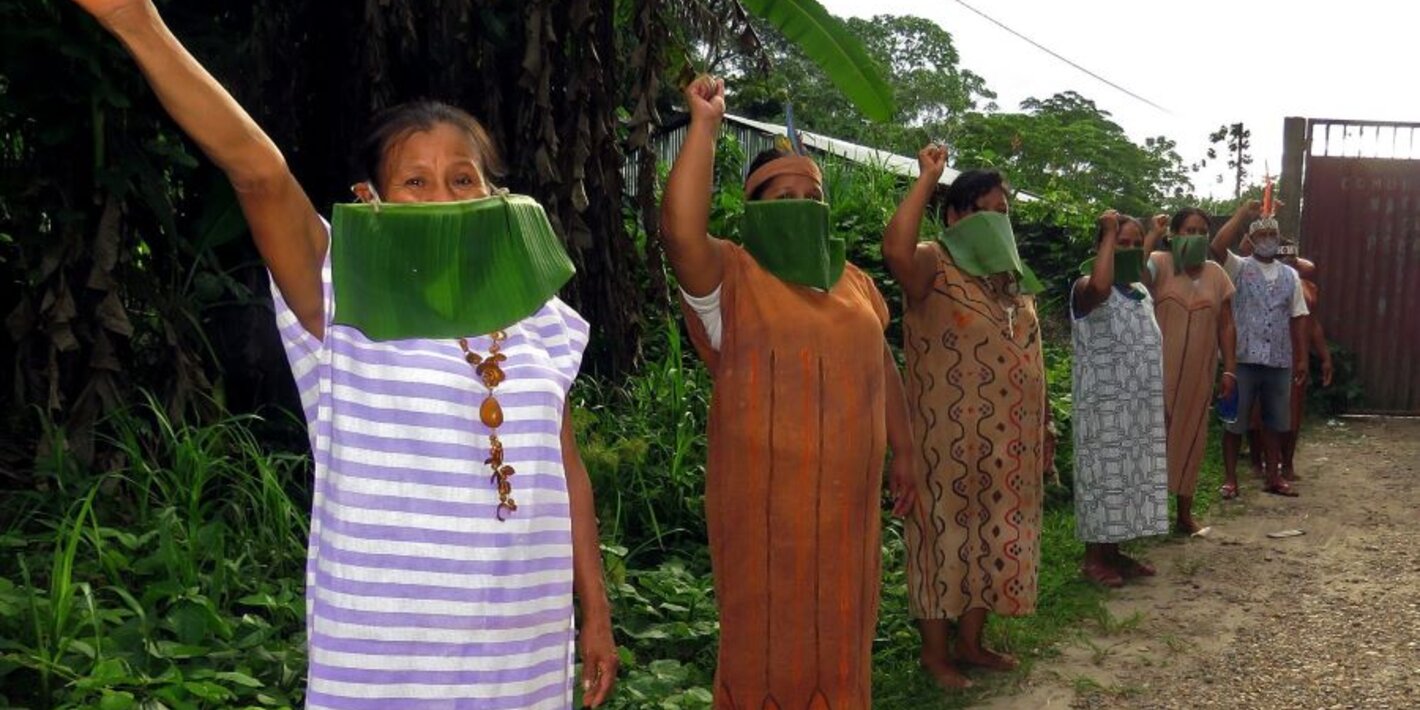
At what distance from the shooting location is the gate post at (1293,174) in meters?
11.8

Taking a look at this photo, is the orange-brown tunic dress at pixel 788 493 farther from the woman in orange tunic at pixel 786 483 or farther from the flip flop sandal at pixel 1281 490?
the flip flop sandal at pixel 1281 490

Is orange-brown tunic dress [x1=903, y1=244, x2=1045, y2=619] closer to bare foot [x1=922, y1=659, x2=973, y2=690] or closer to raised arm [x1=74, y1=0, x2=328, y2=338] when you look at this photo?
bare foot [x1=922, y1=659, x2=973, y2=690]

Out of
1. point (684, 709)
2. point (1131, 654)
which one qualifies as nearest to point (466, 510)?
point (684, 709)

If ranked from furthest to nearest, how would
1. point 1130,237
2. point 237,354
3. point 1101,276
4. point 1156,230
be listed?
point 1156,230 < point 1130,237 < point 1101,276 < point 237,354

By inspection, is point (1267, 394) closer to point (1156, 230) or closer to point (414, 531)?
point (1156, 230)

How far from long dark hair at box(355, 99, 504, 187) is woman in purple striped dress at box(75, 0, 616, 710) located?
16cm

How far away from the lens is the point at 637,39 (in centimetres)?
561

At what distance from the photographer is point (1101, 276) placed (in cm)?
585

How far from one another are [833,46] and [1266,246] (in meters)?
3.99

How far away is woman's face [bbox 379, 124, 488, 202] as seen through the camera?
2.21 meters

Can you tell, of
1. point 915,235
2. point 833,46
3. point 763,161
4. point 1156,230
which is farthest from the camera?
point 1156,230

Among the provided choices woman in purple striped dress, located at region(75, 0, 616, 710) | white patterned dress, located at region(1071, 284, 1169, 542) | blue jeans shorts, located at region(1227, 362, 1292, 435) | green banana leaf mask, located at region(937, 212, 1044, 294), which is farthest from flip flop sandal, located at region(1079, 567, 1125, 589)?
woman in purple striped dress, located at region(75, 0, 616, 710)

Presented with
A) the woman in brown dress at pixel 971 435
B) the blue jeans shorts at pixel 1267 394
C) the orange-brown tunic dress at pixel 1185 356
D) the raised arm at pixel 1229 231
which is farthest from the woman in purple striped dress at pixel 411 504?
the blue jeans shorts at pixel 1267 394

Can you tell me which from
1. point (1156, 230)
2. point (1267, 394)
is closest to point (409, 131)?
point (1156, 230)
